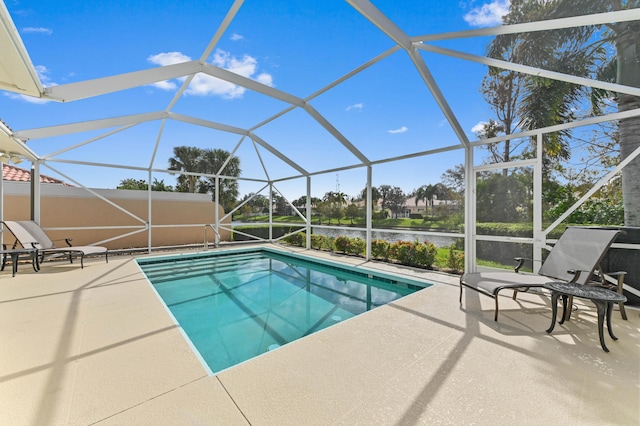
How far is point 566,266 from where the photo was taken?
3797 mm

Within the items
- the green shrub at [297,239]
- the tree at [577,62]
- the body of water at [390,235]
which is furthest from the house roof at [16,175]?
the tree at [577,62]

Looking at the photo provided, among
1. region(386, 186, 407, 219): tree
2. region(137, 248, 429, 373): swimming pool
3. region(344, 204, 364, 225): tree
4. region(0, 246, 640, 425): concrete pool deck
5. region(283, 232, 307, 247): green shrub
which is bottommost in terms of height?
region(137, 248, 429, 373): swimming pool

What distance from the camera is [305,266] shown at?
797 centimetres

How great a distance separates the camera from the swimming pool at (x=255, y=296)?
3.58 metres

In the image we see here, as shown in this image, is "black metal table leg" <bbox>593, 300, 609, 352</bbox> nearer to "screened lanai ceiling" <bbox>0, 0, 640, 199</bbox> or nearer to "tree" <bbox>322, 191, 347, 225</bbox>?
"screened lanai ceiling" <bbox>0, 0, 640, 199</bbox>

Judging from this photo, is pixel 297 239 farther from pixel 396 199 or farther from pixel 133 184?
pixel 133 184

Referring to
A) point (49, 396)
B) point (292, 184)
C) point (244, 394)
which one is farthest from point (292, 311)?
point (292, 184)

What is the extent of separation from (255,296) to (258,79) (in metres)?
4.62

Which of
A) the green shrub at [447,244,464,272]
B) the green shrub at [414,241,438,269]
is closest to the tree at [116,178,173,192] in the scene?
the green shrub at [414,241,438,269]

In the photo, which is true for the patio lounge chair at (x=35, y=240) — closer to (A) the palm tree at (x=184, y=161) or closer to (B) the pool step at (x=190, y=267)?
(B) the pool step at (x=190, y=267)

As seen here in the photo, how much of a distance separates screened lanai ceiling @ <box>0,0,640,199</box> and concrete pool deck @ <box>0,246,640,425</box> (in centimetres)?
295

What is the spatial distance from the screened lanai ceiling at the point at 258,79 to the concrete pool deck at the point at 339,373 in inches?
116

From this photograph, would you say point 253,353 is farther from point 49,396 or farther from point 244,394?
point 49,396

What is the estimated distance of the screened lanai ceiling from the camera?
378 centimetres
